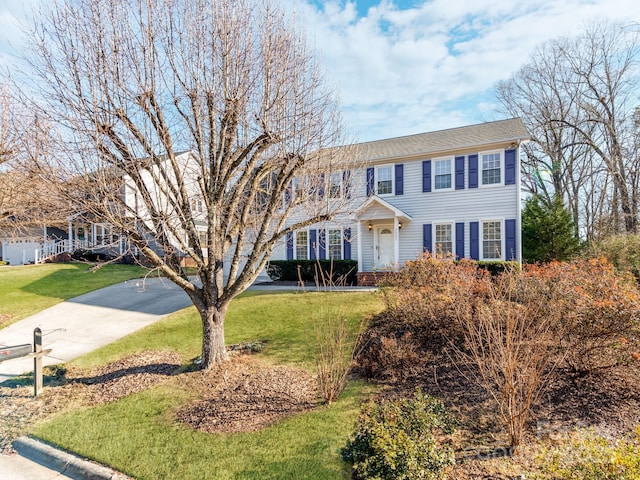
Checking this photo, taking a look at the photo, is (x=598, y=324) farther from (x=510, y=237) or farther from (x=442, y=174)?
(x=442, y=174)

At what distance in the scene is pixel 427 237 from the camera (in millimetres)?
15430

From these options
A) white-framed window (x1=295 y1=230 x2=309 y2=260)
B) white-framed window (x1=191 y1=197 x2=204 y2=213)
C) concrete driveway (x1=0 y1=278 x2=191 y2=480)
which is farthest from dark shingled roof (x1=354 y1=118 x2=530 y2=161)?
concrete driveway (x1=0 y1=278 x2=191 y2=480)

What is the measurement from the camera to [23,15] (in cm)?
493

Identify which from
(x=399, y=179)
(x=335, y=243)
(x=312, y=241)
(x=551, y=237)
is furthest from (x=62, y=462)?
(x=551, y=237)

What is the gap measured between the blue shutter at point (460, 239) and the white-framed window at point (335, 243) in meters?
5.35

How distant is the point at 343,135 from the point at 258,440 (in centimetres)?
532

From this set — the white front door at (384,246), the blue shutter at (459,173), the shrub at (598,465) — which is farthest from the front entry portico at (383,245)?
the shrub at (598,465)

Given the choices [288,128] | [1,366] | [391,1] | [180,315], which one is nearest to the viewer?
[288,128]

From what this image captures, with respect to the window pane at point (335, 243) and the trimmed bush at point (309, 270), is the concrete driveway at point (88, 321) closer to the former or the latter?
the trimmed bush at point (309, 270)

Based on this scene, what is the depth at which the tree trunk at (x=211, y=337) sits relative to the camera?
20.2ft

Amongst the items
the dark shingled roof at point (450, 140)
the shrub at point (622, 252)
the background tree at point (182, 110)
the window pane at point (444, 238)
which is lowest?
the shrub at point (622, 252)

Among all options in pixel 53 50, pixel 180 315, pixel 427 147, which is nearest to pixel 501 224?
pixel 427 147

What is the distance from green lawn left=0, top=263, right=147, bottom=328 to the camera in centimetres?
1214

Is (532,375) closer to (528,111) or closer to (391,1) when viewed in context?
(391,1)
